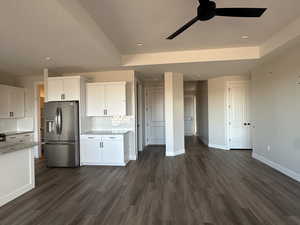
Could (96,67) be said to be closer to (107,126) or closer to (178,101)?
(107,126)

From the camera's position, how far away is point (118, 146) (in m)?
4.85

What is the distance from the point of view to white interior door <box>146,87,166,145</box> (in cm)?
791

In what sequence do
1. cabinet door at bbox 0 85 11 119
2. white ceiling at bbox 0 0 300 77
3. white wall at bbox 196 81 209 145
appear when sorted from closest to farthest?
white ceiling at bbox 0 0 300 77 < cabinet door at bbox 0 85 11 119 < white wall at bbox 196 81 209 145

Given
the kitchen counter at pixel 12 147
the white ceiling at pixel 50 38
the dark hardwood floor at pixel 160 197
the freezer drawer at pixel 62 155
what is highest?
the white ceiling at pixel 50 38

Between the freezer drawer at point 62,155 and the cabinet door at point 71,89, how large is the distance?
122cm

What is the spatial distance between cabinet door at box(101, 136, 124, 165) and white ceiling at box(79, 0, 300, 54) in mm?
2258

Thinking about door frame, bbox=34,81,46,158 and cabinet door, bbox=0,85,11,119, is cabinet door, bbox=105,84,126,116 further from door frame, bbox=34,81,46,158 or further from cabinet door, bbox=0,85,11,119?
cabinet door, bbox=0,85,11,119

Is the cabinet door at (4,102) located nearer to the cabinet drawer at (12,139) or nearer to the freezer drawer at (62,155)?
the cabinet drawer at (12,139)

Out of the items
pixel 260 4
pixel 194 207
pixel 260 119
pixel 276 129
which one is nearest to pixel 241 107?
pixel 260 119

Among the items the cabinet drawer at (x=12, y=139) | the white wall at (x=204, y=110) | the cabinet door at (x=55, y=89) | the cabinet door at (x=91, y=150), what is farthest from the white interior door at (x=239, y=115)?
the cabinet drawer at (x=12, y=139)

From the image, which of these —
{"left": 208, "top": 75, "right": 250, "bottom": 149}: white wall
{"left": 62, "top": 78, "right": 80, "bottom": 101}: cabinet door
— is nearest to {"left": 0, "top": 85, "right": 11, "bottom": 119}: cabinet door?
{"left": 62, "top": 78, "right": 80, "bottom": 101}: cabinet door

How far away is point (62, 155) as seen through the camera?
487cm

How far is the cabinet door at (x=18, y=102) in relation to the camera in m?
5.57

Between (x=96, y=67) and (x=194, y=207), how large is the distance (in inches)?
160
